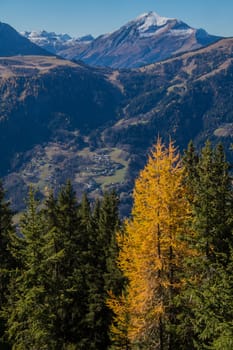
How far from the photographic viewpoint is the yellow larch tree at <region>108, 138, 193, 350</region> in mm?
26688

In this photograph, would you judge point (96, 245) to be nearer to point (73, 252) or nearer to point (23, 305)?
point (73, 252)

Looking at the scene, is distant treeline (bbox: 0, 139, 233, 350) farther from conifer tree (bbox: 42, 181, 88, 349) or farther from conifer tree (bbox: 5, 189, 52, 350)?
conifer tree (bbox: 42, 181, 88, 349)

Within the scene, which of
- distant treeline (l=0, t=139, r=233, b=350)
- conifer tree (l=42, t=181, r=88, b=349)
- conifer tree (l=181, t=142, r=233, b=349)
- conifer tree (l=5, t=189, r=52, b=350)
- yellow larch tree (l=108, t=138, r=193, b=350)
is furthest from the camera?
conifer tree (l=42, t=181, r=88, b=349)

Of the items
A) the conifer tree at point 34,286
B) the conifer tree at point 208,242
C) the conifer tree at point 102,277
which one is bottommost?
the conifer tree at point 102,277

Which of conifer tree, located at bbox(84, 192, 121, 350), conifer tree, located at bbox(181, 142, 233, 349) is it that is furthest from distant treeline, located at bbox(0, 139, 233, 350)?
conifer tree, located at bbox(84, 192, 121, 350)

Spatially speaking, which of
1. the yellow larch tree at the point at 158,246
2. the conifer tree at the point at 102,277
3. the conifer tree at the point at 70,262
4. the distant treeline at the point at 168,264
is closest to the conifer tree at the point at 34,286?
the distant treeline at the point at 168,264

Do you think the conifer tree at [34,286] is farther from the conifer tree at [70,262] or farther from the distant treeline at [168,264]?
the conifer tree at [70,262]

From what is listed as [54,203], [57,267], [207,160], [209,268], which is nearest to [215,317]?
[209,268]

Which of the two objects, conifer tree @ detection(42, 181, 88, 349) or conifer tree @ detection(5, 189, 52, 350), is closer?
conifer tree @ detection(5, 189, 52, 350)

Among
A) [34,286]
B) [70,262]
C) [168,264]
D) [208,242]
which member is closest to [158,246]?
[168,264]

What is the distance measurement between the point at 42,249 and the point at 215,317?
464 inches

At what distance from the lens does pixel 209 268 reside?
86.3ft

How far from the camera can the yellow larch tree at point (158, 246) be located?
26.7 meters

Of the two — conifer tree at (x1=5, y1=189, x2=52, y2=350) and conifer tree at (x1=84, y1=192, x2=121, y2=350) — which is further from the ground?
conifer tree at (x1=5, y1=189, x2=52, y2=350)
